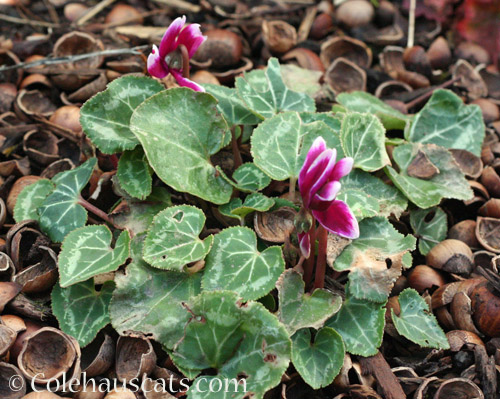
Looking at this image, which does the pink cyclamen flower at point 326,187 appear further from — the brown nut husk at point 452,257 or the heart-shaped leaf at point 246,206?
the brown nut husk at point 452,257

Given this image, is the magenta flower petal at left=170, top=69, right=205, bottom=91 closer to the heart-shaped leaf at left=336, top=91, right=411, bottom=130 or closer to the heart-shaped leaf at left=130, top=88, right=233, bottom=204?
the heart-shaped leaf at left=130, top=88, right=233, bottom=204

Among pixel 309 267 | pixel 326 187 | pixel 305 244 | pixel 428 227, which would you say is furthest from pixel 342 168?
pixel 428 227


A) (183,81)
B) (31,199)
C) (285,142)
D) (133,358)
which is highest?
(183,81)

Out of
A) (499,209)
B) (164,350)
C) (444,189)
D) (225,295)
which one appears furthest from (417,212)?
(164,350)

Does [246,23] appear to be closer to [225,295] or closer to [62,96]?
[62,96]

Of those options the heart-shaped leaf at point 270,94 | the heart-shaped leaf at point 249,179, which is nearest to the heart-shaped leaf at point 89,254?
the heart-shaped leaf at point 249,179

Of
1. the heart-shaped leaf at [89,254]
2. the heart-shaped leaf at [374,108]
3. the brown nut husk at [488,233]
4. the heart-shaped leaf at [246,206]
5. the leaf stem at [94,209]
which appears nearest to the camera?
the heart-shaped leaf at [89,254]

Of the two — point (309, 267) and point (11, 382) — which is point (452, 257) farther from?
point (11, 382)
